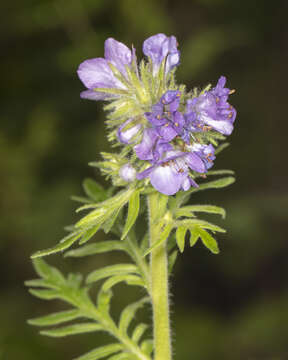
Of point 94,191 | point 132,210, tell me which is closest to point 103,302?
point 94,191

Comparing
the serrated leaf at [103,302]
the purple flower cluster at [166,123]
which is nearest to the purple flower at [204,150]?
the purple flower cluster at [166,123]

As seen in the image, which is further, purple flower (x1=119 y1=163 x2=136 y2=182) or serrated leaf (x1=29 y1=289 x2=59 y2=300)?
serrated leaf (x1=29 y1=289 x2=59 y2=300)

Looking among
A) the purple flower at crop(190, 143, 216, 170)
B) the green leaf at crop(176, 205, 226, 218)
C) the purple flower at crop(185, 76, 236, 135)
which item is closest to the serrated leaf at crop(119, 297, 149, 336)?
the green leaf at crop(176, 205, 226, 218)

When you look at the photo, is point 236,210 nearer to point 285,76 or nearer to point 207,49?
point 207,49

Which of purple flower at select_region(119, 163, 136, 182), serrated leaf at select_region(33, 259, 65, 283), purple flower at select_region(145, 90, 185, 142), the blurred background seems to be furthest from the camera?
the blurred background

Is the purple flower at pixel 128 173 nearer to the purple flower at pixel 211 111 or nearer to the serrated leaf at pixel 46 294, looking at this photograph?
the purple flower at pixel 211 111

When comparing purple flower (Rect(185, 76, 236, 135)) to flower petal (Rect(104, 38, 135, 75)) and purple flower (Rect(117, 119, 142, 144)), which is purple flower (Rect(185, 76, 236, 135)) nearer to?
purple flower (Rect(117, 119, 142, 144))

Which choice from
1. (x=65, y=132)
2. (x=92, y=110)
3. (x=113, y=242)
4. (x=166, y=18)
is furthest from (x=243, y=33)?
(x=113, y=242)
